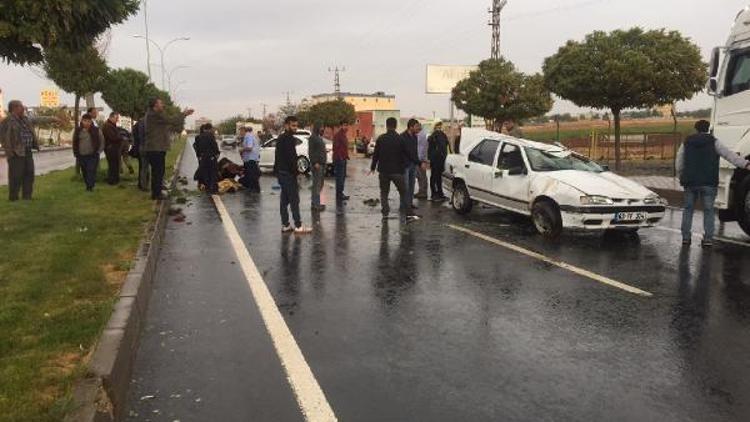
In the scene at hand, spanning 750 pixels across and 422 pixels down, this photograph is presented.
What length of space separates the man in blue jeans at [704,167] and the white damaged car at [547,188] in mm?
548

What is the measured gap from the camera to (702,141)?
8.90 meters

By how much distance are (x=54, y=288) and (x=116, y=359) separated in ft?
7.96

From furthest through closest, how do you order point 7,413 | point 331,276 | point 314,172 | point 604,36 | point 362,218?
point 604,36 < point 314,172 < point 362,218 < point 331,276 < point 7,413

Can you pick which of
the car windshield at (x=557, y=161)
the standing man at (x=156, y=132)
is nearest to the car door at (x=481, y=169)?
the car windshield at (x=557, y=161)

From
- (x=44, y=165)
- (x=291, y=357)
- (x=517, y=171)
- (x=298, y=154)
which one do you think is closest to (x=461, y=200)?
(x=517, y=171)

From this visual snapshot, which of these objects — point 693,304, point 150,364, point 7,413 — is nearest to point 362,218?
point 693,304

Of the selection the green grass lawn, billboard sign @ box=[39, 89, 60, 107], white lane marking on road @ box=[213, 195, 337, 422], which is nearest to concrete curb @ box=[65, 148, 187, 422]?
the green grass lawn

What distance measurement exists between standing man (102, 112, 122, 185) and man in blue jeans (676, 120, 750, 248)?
504 inches

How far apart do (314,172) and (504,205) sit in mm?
3705

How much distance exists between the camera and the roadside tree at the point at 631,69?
2084 cm

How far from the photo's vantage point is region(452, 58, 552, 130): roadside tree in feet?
113

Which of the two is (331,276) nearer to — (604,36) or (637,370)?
(637,370)

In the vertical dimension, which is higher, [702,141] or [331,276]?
[702,141]

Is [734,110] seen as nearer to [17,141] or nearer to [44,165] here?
[17,141]
